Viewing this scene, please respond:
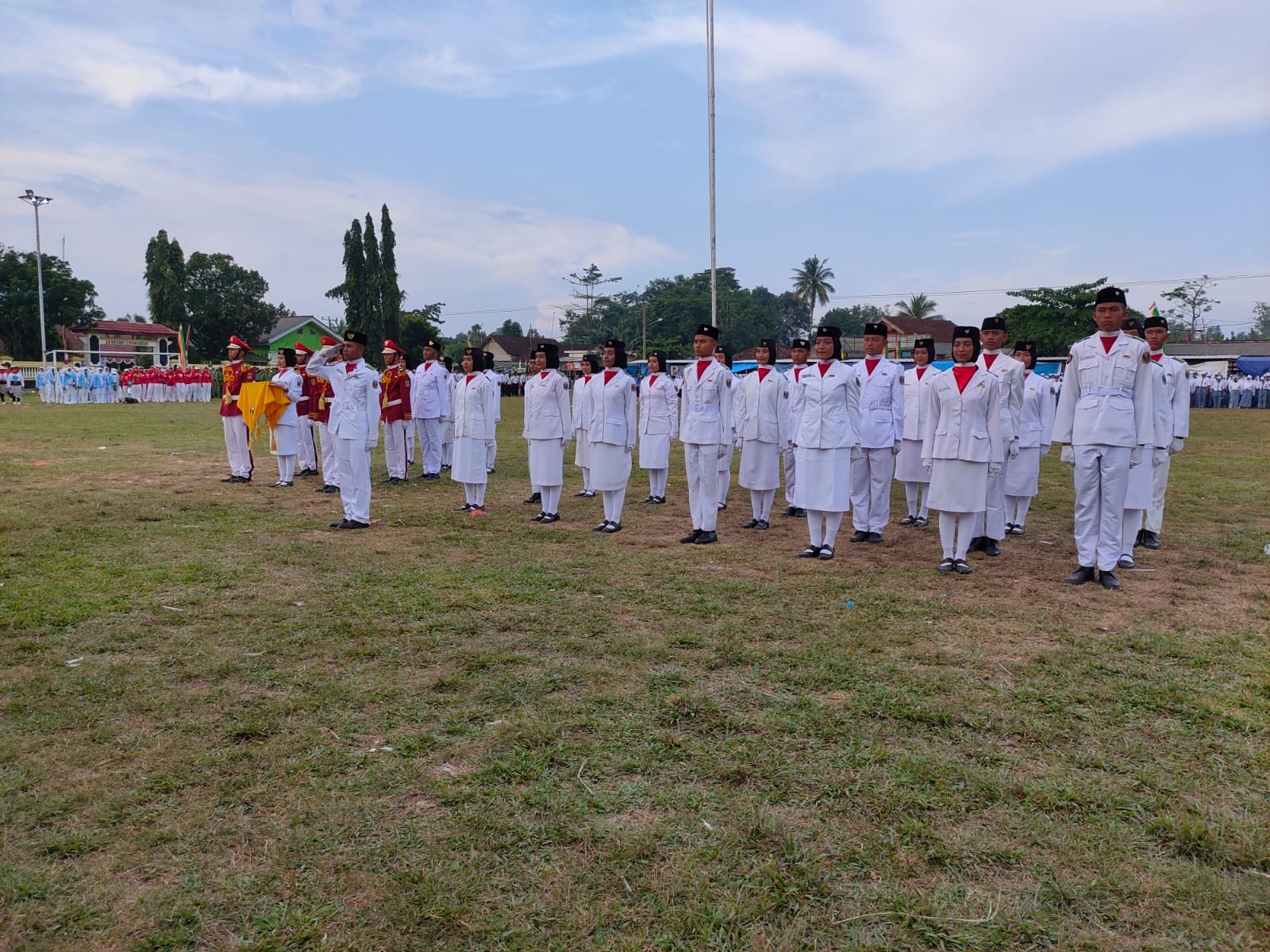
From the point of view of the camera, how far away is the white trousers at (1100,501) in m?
6.33

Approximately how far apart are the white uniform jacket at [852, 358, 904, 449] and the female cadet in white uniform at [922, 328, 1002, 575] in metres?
1.47

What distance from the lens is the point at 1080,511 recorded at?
6.55 m

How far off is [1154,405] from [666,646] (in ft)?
14.9

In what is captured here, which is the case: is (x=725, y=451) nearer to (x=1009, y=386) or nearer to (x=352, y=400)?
(x=1009, y=386)

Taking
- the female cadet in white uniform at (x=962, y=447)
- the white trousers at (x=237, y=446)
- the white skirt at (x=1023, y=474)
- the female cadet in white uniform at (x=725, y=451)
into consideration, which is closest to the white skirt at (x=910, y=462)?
the white skirt at (x=1023, y=474)

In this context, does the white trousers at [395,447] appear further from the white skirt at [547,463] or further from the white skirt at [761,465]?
the white skirt at [761,465]

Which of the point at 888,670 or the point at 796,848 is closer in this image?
the point at 796,848

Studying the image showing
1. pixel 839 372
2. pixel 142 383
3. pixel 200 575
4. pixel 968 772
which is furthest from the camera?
pixel 142 383

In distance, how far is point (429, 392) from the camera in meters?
12.5

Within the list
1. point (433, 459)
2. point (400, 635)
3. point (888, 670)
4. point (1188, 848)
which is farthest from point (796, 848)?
point (433, 459)

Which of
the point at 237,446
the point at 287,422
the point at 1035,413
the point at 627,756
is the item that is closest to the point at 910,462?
the point at 1035,413

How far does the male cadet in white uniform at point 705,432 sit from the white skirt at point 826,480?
1.02 metres

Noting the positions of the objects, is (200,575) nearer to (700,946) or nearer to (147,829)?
(147,829)

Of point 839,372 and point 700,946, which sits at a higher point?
point 839,372
